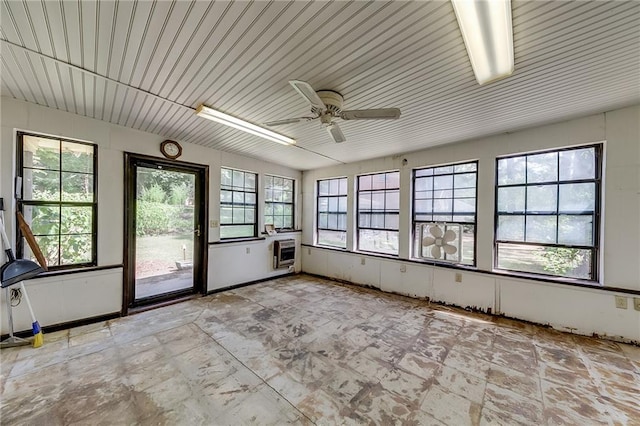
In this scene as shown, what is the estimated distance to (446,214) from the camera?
13.8 feet

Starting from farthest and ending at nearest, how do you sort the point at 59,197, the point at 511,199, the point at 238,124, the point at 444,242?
the point at 444,242
the point at 511,199
the point at 238,124
the point at 59,197

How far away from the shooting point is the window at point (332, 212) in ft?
18.9

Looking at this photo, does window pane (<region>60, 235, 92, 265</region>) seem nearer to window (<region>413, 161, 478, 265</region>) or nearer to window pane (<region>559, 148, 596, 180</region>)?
window (<region>413, 161, 478, 265</region>)

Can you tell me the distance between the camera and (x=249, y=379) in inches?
85.4

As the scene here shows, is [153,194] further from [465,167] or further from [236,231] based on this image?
[465,167]

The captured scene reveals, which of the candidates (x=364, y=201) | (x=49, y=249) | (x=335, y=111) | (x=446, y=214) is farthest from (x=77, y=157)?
(x=446, y=214)

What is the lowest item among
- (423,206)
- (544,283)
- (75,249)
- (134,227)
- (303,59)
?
(544,283)

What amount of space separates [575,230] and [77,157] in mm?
6826

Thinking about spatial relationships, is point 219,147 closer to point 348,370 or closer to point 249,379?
point 249,379

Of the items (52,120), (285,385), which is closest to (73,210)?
(52,120)

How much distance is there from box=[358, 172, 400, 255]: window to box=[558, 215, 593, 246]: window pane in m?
2.33

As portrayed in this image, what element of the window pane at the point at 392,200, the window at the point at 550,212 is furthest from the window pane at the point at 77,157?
the window at the point at 550,212

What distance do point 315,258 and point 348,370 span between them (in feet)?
12.6

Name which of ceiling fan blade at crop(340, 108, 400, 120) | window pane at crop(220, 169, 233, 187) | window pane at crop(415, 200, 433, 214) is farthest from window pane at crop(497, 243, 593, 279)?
window pane at crop(220, 169, 233, 187)
